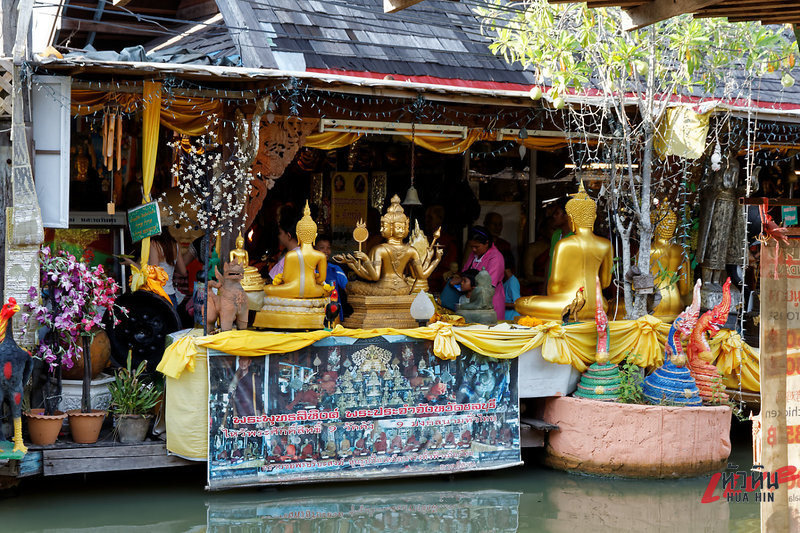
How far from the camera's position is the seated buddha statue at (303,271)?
916 cm

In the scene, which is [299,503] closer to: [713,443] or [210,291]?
[210,291]

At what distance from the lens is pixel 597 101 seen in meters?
9.83

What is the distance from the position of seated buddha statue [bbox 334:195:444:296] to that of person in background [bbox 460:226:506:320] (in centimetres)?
115

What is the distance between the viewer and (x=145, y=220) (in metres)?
9.11

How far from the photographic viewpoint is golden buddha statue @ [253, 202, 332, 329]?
911cm

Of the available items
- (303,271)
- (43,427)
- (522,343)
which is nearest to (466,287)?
(522,343)

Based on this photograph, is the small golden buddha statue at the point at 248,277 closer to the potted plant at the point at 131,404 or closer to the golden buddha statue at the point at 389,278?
the golden buddha statue at the point at 389,278

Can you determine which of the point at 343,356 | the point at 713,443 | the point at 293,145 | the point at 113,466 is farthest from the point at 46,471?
the point at 713,443

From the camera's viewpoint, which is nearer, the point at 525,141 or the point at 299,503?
the point at 299,503

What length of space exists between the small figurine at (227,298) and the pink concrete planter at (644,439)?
10.7 feet

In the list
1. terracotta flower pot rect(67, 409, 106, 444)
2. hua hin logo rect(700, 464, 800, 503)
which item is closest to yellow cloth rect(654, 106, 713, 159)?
hua hin logo rect(700, 464, 800, 503)

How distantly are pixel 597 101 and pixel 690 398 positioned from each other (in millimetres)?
3022

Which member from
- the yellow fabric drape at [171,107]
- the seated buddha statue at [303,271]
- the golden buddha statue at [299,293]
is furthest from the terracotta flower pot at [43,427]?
the yellow fabric drape at [171,107]

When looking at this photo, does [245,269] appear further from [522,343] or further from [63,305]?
[522,343]
